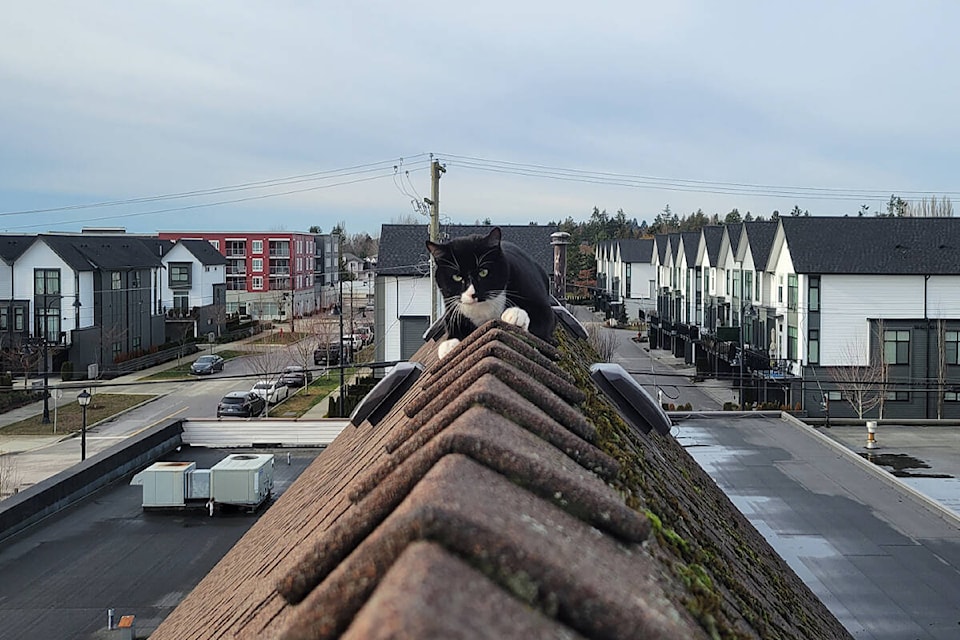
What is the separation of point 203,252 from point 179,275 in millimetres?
3384

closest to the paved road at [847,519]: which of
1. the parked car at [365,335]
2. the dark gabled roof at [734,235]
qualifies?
the dark gabled roof at [734,235]

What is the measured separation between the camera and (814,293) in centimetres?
3581

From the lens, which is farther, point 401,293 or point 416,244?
point 416,244

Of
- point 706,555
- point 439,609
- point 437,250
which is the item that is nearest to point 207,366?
point 437,250

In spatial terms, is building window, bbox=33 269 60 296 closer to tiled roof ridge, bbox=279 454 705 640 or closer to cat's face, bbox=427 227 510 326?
cat's face, bbox=427 227 510 326

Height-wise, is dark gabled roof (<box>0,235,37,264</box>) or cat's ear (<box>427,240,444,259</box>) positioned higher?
dark gabled roof (<box>0,235,37,264</box>)

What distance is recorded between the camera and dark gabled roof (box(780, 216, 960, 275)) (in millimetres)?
35656

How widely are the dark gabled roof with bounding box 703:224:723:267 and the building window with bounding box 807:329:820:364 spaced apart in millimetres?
14349

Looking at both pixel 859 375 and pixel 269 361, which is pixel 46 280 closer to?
pixel 269 361

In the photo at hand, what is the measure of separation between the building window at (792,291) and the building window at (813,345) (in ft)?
4.41

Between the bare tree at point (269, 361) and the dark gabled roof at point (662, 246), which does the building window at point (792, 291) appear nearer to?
the bare tree at point (269, 361)

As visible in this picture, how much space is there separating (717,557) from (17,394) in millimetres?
40745

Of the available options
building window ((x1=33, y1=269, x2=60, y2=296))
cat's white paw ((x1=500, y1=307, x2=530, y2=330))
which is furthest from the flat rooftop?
building window ((x1=33, y1=269, x2=60, y2=296))

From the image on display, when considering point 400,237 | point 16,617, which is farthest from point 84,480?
point 400,237
